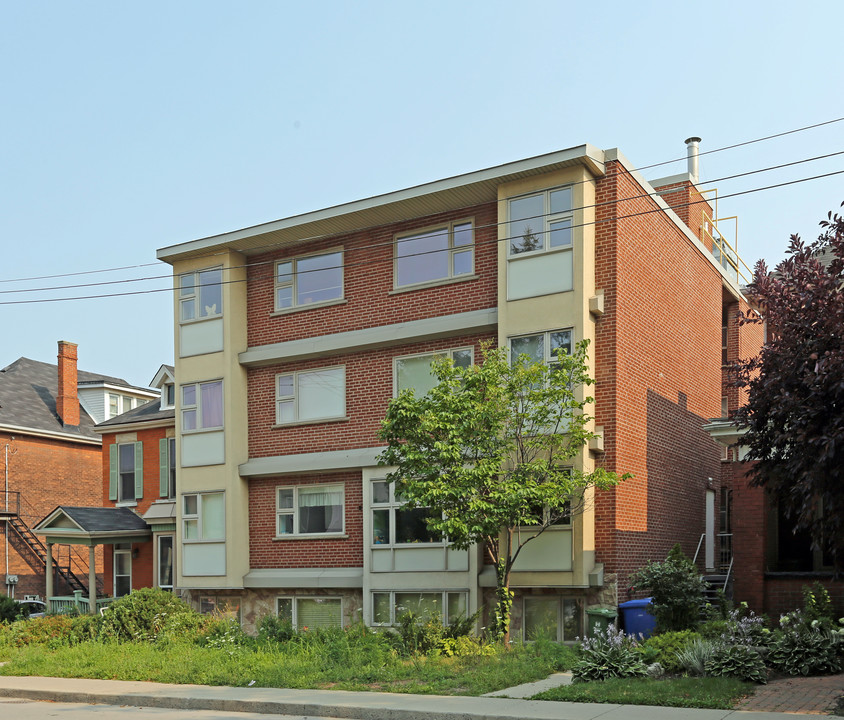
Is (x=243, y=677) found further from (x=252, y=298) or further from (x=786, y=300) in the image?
(x=252, y=298)

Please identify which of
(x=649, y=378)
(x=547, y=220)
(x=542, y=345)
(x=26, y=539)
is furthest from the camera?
(x=26, y=539)

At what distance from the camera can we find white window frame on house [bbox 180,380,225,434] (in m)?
25.2

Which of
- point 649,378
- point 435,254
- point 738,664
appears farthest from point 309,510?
point 738,664

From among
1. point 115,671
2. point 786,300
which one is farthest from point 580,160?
point 115,671

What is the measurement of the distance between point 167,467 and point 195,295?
22.1ft

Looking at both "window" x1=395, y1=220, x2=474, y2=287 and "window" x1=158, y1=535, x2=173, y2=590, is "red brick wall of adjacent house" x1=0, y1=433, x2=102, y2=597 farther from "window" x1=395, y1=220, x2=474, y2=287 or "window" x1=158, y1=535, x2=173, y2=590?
"window" x1=395, y1=220, x2=474, y2=287

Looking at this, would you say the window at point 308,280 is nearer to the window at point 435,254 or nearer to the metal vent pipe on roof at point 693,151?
the window at point 435,254

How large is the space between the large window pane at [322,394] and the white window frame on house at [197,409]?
226 centimetres

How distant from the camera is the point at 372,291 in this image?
924 inches

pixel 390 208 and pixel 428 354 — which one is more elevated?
pixel 390 208

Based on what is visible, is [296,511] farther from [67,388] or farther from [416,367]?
[67,388]

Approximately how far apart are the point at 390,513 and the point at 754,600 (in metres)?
7.84

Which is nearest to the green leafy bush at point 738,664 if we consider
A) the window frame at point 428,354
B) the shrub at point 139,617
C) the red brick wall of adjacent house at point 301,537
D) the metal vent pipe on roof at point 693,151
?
the window frame at point 428,354

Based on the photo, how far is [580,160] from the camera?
20.2 meters
